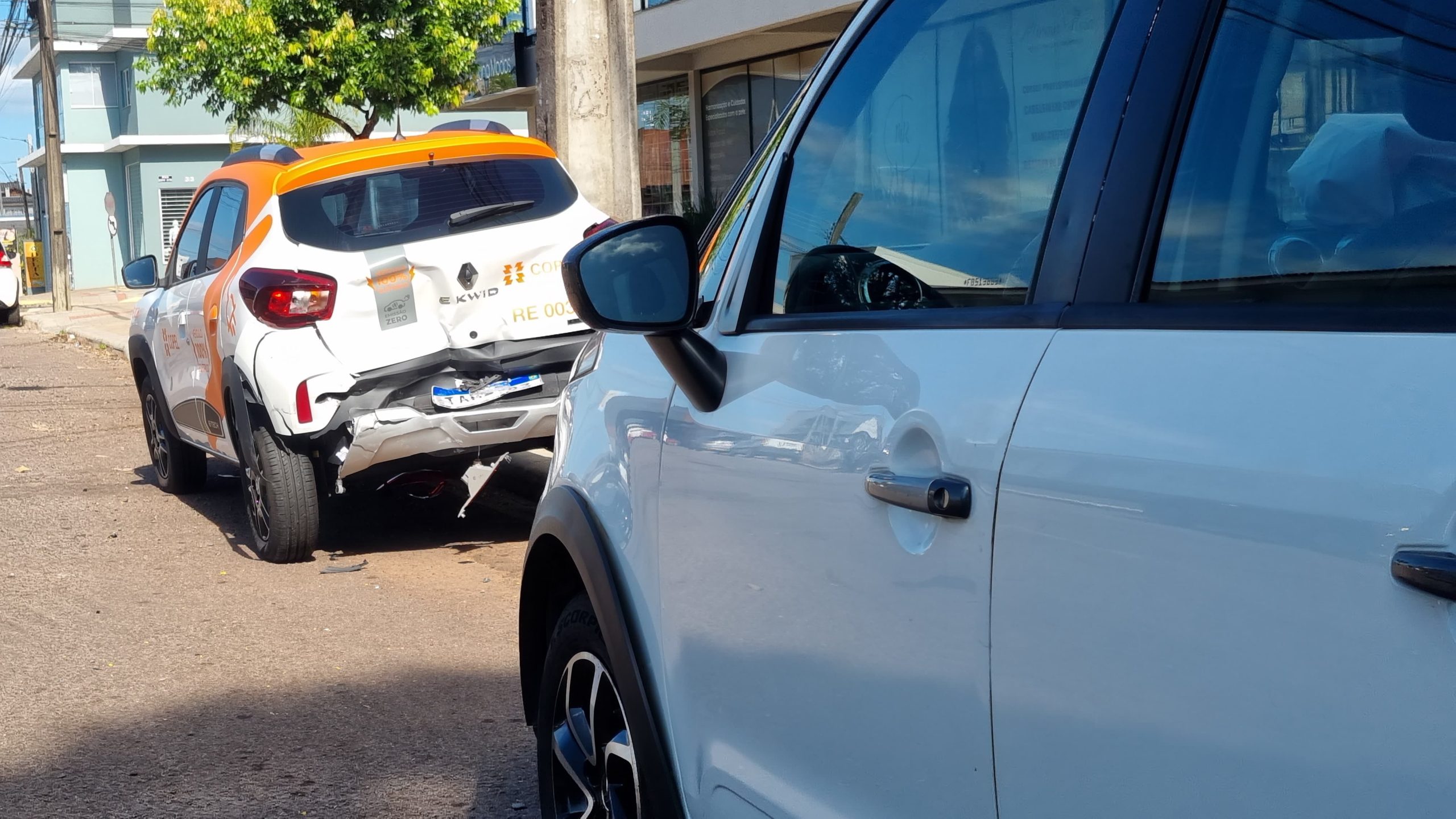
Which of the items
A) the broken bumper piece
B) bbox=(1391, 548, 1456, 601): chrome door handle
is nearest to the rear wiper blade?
the broken bumper piece

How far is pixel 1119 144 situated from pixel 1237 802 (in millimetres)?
737

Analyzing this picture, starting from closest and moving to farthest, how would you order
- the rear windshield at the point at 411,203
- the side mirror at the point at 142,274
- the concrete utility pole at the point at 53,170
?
the rear windshield at the point at 411,203, the side mirror at the point at 142,274, the concrete utility pole at the point at 53,170

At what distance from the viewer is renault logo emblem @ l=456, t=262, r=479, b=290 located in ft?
21.1

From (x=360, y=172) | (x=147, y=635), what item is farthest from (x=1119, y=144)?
(x=360, y=172)

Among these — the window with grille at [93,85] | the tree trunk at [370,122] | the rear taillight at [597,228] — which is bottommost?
the rear taillight at [597,228]

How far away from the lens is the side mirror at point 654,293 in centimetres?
239

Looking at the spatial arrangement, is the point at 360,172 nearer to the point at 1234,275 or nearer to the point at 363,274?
the point at 363,274

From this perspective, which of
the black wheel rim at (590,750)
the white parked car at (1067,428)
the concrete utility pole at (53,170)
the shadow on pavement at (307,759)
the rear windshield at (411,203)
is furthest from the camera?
the concrete utility pole at (53,170)

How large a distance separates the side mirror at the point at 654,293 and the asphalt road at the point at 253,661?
195 cm

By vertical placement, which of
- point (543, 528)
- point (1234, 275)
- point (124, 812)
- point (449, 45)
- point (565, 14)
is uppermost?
point (449, 45)

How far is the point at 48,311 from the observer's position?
1240 inches

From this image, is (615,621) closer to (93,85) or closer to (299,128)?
(299,128)

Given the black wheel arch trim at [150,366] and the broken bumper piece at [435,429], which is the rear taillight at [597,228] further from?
the black wheel arch trim at [150,366]

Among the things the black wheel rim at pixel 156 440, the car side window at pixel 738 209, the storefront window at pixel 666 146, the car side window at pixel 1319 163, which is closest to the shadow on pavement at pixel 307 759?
the car side window at pixel 738 209
